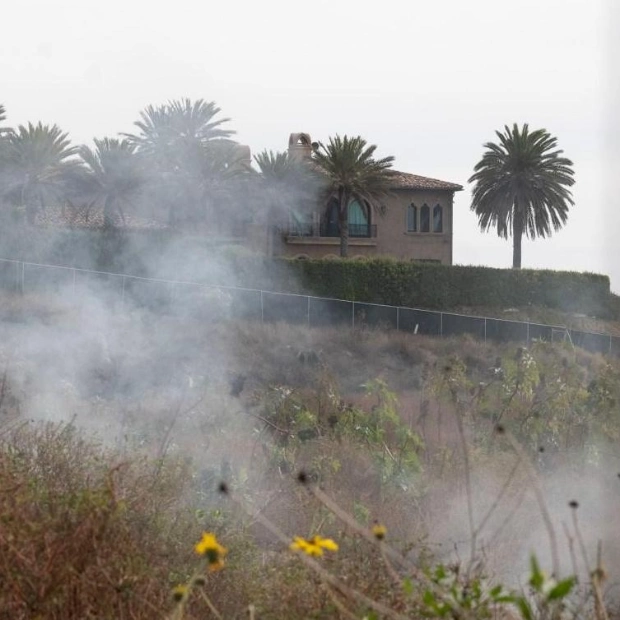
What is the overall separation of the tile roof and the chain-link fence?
2675 centimetres

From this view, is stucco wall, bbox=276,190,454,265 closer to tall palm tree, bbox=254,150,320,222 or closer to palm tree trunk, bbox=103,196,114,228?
tall palm tree, bbox=254,150,320,222

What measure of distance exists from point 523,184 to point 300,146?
9.30m

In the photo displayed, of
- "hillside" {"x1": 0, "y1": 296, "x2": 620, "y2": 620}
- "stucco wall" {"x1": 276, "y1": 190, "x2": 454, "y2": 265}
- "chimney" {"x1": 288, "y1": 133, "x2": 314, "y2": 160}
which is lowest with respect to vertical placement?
"hillside" {"x1": 0, "y1": 296, "x2": 620, "y2": 620}

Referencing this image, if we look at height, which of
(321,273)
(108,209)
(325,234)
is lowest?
(321,273)

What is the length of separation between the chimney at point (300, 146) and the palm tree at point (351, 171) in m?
0.84

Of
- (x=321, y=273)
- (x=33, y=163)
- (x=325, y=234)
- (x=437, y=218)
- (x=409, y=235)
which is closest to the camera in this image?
(x=33, y=163)

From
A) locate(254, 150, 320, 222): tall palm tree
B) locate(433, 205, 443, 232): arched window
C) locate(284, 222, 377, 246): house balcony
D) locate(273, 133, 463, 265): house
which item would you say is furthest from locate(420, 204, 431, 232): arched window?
locate(254, 150, 320, 222): tall palm tree

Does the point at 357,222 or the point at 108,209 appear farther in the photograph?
the point at 357,222

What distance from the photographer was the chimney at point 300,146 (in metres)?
50.2

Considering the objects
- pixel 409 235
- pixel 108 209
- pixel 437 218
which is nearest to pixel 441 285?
pixel 409 235

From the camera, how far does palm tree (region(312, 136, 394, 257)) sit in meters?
48.5

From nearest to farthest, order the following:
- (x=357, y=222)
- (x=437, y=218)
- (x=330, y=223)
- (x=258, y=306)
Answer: (x=258, y=306) → (x=330, y=223) → (x=357, y=222) → (x=437, y=218)

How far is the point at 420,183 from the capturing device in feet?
205

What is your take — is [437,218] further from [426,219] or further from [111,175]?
[111,175]
